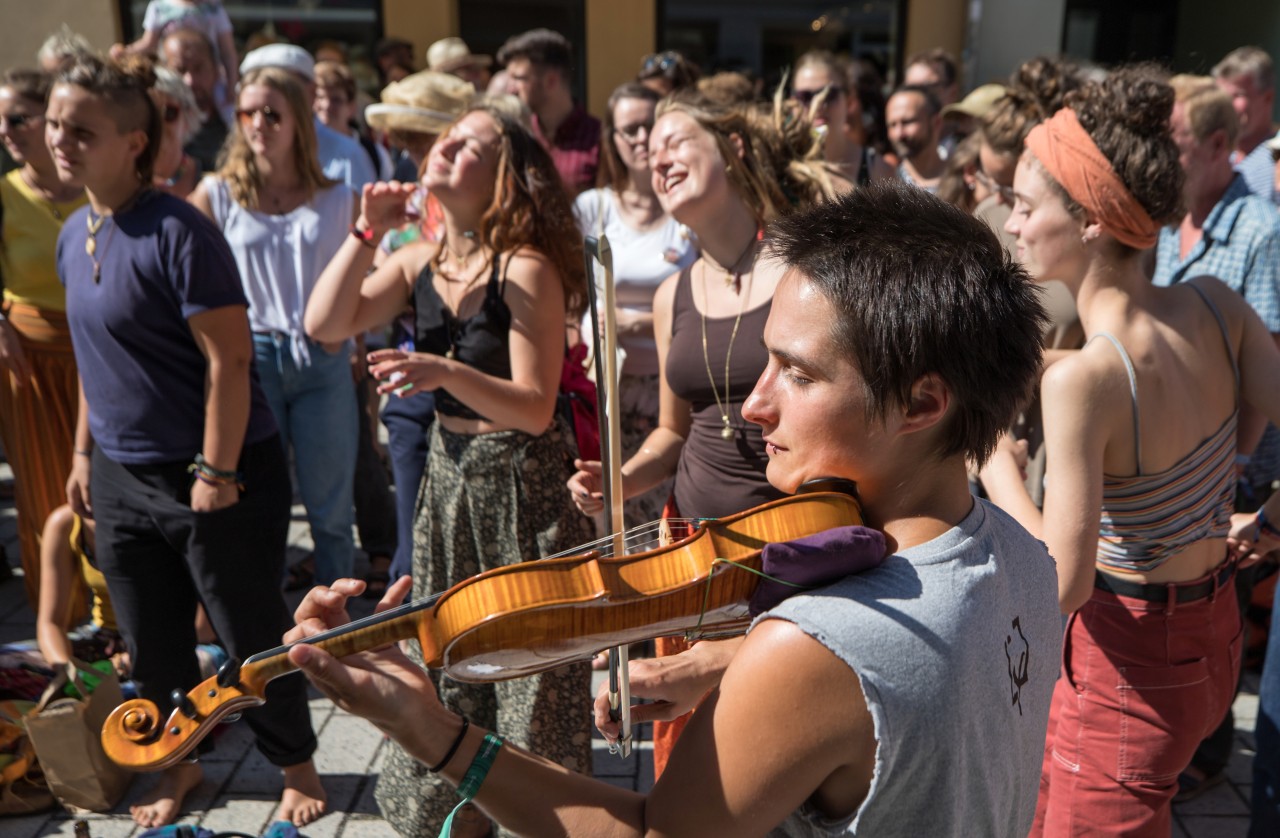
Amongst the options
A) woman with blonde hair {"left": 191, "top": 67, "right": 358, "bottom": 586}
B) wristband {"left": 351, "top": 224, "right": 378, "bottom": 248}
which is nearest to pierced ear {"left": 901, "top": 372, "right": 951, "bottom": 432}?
wristband {"left": 351, "top": 224, "right": 378, "bottom": 248}

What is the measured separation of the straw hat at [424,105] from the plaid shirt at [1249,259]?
101 inches

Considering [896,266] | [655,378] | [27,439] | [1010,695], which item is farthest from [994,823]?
[27,439]

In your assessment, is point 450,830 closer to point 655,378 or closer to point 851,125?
point 655,378

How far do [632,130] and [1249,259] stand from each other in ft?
7.63

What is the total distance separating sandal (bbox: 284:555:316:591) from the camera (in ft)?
15.4

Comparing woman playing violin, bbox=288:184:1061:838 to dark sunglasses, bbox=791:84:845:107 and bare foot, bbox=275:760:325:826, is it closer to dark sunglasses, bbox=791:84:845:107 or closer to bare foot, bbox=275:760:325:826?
bare foot, bbox=275:760:325:826

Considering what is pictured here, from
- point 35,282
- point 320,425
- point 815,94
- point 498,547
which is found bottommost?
point 320,425

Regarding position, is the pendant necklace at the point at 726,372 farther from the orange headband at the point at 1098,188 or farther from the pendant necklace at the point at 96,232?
the pendant necklace at the point at 96,232

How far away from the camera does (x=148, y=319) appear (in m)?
2.79

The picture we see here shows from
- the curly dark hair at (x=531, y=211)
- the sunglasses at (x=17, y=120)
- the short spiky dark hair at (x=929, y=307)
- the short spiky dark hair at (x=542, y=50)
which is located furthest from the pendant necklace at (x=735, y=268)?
the short spiky dark hair at (x=542, y=50)

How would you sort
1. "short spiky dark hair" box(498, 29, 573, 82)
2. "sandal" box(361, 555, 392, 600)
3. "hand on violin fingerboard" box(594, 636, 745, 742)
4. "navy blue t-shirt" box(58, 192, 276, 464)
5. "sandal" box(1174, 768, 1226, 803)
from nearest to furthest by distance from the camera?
"hand on violin fingerboard" box(594, 636, 745, 742), "navy blue t-shirt" box(58, 192, 276, 464), "sandal" box(1174, 768, 1226, 803), "sandal" box(361, 555, 392, 600), "short spiky dark hair" box(498, 29, 573, 82)

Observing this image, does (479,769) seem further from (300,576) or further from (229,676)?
(300,576)

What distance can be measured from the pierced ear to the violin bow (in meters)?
0.39

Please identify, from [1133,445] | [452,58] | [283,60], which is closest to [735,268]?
[1133,445]
